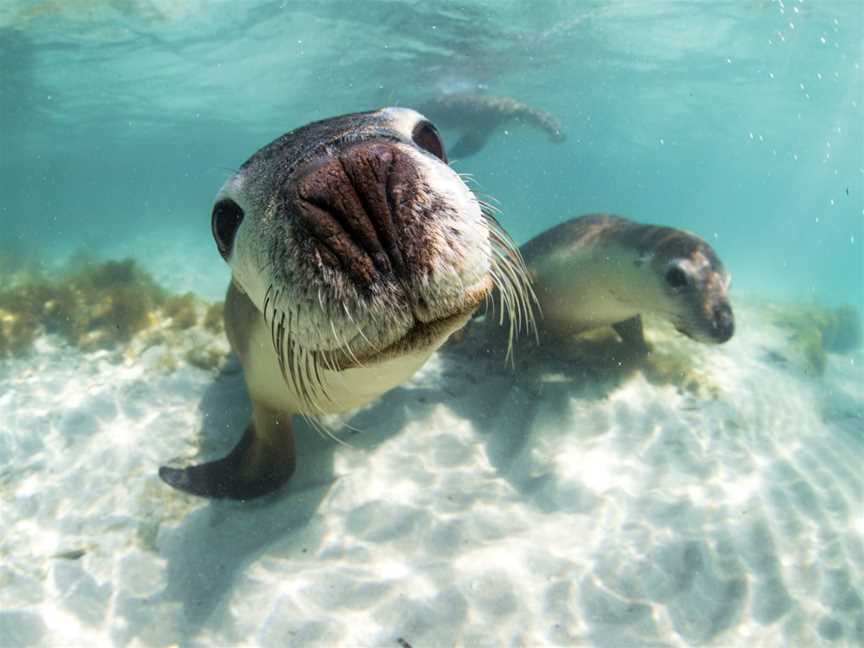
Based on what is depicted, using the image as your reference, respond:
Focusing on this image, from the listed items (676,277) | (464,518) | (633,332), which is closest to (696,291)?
(676,277)

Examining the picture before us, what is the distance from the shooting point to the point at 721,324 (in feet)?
12.5

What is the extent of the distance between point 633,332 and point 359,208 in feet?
13.0

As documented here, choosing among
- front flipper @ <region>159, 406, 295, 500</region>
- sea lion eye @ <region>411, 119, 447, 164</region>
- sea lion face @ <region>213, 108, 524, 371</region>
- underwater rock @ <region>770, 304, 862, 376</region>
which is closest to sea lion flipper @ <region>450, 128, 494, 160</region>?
underwater rock @ <region>770, 304, 862, 376</region>

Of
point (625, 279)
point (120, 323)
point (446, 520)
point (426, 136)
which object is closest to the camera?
point (426, 136)

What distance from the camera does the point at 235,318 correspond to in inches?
130

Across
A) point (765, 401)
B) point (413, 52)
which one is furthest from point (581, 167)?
point (765, 401)

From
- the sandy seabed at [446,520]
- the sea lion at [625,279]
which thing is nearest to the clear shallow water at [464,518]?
the sandy seabed at [446,520]

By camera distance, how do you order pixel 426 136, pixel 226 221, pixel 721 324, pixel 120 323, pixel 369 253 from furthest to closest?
pixel 120 323 < pixel 721 324 < pixel 426 136 < pixel 226 221 < pixel 369 253

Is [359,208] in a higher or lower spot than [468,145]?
higher

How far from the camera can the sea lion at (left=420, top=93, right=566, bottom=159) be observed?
15364 millimetres

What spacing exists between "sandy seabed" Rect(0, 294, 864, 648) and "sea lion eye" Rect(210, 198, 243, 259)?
165cm

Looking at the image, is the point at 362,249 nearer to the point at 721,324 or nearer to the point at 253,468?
the point at 253,468

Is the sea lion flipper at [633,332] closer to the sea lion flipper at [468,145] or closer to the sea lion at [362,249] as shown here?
the sea lion at [362,249]

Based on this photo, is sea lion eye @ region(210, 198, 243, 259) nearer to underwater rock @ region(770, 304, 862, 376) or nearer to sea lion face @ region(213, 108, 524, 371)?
sea lion face @ region(213, 108, 524, 371)
